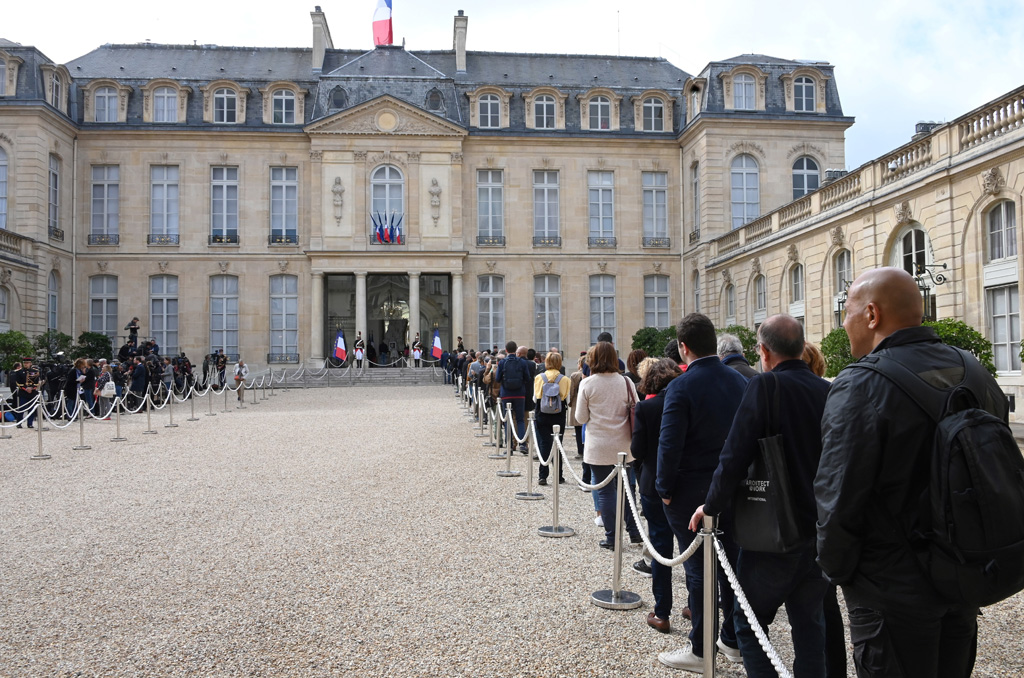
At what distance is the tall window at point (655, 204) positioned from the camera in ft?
116

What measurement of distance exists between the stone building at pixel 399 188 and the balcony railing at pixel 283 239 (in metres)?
0.06

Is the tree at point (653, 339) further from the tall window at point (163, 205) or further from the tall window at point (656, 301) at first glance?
the tall window at point (163, 205)

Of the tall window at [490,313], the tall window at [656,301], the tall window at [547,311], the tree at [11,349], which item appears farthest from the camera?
the tall window at [656,301]

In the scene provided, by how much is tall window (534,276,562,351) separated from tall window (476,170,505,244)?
2.75 metres

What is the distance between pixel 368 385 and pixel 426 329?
7.39 metres

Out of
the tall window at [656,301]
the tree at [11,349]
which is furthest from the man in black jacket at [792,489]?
the tall window at [656,301]

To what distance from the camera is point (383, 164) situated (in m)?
33.8

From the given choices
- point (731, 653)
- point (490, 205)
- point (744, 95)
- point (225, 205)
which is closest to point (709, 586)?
point (731, 653)

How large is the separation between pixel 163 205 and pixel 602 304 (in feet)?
60.1

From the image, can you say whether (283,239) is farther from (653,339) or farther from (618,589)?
(618,589)

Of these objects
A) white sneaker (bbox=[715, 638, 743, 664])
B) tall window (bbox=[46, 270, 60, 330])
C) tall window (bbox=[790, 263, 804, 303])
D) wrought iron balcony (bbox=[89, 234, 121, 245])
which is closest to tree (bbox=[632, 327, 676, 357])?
tall window (bbox=[790, 263, 804, 303])

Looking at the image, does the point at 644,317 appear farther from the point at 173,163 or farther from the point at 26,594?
the point at 26,594

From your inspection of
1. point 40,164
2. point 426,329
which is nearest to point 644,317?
point 426,329

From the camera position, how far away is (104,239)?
3347cm
